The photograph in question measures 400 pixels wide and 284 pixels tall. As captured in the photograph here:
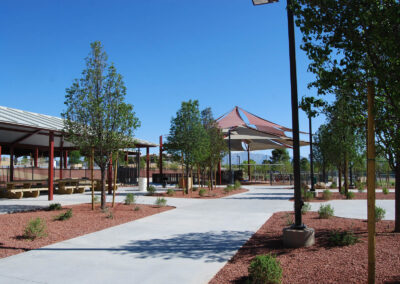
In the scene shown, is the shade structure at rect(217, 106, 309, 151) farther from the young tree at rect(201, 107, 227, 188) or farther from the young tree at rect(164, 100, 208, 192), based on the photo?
the young tree at rect(164, 100, 208, 192)

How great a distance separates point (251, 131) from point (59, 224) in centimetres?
3150

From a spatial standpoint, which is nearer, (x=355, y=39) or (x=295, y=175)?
(x=355, y=39)

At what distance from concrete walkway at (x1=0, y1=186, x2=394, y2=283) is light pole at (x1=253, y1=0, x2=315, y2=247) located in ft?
3.64

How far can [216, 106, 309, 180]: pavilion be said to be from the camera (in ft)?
119

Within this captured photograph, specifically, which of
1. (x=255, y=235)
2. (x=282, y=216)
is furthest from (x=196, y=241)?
(x=282, y=216)

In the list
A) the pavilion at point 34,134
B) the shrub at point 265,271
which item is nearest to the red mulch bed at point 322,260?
the shrub at point 265,271

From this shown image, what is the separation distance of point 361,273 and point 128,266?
3580 mm

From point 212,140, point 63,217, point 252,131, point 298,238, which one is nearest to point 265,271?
point 298,238

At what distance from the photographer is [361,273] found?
466 cm

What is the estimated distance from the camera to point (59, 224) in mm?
9000

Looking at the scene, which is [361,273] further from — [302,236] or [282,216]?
[282,216]

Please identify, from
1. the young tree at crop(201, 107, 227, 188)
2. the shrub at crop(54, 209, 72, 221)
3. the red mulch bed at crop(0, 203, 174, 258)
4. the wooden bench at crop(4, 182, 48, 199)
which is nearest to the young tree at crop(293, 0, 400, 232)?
the red mulch bed at crop(0, 203, 174, 258)

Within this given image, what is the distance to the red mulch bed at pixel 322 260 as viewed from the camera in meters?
4.59

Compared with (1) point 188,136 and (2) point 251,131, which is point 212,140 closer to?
(1) point 188,136
